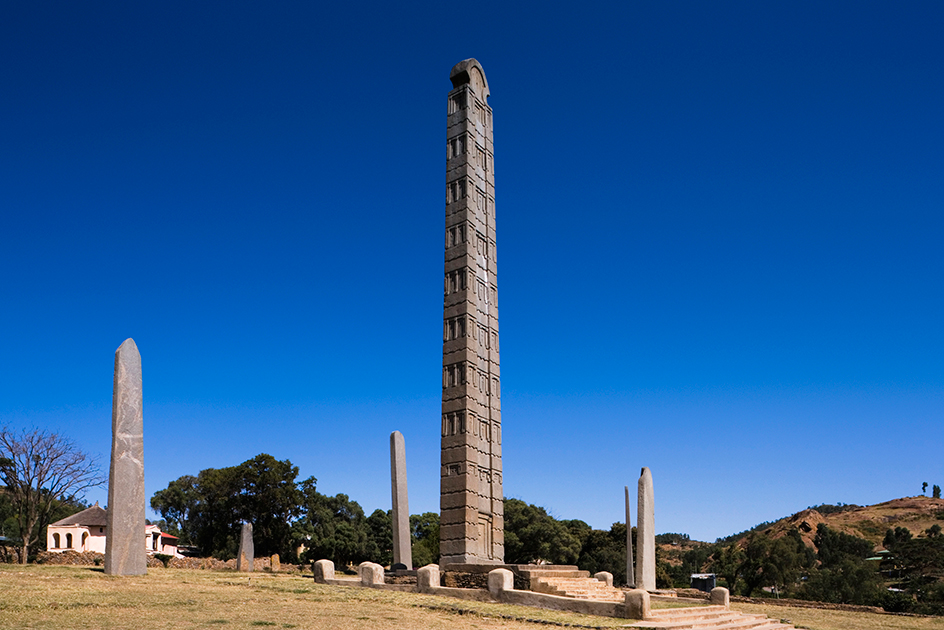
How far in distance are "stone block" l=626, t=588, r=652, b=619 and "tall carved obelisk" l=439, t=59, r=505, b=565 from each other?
6.43 meters

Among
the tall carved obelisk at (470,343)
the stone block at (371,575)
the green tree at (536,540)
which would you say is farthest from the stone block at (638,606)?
the green tree at (536,540)

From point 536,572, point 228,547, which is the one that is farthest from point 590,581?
point 228,547

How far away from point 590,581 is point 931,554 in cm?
3534

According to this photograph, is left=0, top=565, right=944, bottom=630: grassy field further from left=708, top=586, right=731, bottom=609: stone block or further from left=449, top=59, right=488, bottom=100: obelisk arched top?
left=449, top=59, right=488, bottom=100: obelisk arched top

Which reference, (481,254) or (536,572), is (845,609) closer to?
(536,572)

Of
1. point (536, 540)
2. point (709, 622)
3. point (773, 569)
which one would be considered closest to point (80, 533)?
point (536, 540)

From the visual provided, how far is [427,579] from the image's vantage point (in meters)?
18.6

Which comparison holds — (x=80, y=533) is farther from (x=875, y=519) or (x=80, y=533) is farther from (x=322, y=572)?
(x=875, y=519)

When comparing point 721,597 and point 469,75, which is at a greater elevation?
point 469,75

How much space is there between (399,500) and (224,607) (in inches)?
460

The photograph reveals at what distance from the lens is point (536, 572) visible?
706 inches

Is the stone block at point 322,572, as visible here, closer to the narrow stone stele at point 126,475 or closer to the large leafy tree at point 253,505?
the narrow stone stele at point 126,475

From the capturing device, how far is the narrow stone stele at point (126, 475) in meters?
16.8

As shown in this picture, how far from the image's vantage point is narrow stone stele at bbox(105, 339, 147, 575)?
659 inches
